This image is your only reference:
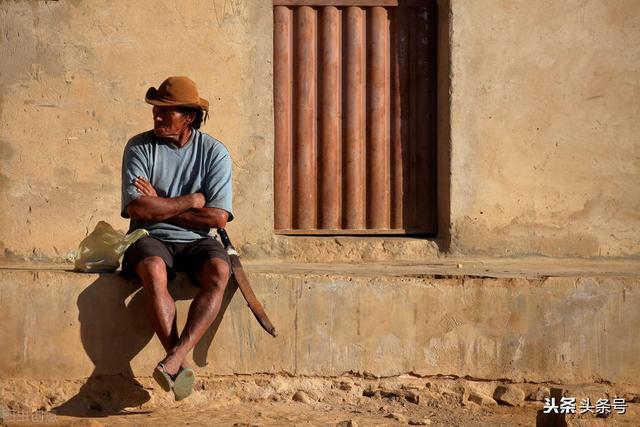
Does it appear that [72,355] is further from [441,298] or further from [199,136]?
[441,298]

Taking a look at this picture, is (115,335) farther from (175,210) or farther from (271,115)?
(271,115)

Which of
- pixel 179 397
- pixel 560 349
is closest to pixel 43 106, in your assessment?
pixel 179 397

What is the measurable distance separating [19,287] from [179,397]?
1242 millimetres

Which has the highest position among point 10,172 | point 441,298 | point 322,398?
point 10,172

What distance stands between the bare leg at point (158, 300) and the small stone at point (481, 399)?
1775 millimetres

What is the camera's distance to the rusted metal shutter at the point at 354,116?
7414mm

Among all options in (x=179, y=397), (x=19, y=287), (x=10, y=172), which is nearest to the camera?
(x=179, y=397)

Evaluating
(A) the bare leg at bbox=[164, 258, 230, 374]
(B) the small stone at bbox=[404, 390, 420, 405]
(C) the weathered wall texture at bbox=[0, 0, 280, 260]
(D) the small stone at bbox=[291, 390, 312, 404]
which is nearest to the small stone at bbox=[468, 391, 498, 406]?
(B) the small stone at bbox=[404, 390, 420, 405]

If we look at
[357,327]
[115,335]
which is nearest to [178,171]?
[115,335]

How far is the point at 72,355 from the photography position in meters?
5.86

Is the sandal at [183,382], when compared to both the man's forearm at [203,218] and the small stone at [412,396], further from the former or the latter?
the small stone at [412,396]

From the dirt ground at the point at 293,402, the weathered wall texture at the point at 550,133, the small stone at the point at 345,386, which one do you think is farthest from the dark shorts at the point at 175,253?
the weathered wall texture at the point at 550,133

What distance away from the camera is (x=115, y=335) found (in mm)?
5852

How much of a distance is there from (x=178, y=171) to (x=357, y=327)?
4.50 feet
